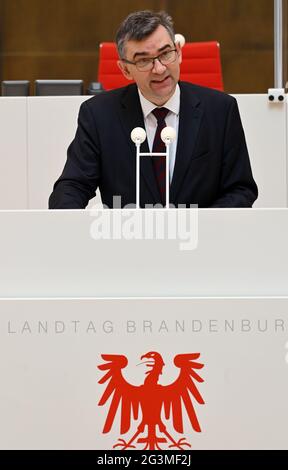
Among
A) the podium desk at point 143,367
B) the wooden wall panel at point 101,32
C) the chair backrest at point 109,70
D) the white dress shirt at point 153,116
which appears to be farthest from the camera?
the wooden wall panel at point 101,32

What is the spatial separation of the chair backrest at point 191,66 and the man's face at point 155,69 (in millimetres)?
1713

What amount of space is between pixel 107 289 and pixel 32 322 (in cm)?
16

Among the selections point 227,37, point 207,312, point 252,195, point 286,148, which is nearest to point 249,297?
point 207,312

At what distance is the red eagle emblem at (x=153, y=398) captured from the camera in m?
1.70

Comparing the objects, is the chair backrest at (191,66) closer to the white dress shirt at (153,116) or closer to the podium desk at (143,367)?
the white dress shirt at (153,116)

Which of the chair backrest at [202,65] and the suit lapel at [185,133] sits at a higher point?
the chair backrest at [202,65]

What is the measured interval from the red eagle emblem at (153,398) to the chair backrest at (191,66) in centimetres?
278

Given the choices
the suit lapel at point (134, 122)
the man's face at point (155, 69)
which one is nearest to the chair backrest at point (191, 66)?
the suit lapel at point (134, 122)

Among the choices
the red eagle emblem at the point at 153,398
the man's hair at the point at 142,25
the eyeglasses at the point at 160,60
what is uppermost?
the man's hair at the point at 142,25

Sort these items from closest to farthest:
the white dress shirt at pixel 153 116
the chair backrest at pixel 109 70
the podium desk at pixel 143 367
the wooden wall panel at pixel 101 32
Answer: the podium desk at pixel 143 367, the white dress shirt at pixel 153 116, the chair backrest at pixel 109 70, the wooden wall panel at pixel 101 32

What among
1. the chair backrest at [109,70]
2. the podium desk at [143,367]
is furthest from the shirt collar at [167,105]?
the chair backrest at [109,70]

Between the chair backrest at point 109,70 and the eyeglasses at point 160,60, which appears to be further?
the chair backrest at point 109,70

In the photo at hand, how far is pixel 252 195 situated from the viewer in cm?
261

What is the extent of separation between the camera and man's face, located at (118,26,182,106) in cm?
254
